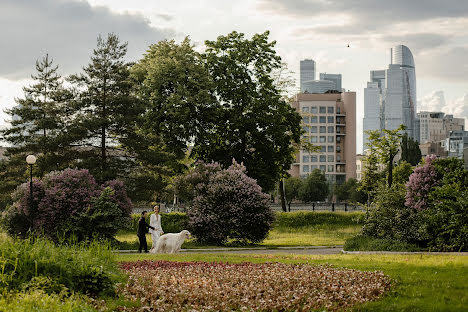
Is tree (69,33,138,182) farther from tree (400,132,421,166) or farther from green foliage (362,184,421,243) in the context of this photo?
tree (400,132,421,166)

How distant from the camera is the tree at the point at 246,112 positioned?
138ft

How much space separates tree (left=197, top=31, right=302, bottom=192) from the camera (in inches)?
1654

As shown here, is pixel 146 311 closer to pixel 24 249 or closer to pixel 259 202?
pixel 24 249

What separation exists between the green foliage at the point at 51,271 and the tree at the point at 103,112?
73.8 feet

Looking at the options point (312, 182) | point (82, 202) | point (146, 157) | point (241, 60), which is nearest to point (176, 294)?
point (82, 202)

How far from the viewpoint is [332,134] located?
160m

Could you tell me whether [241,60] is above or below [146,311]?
above

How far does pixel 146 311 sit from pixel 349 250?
50.8 ft

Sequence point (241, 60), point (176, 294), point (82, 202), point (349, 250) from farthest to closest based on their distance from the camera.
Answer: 1. point (241, 60)
2. point (82, 202)
3. point (349, 250)
4. point (176, 294)

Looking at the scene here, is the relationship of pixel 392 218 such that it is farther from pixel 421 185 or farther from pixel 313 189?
pixel 313 189

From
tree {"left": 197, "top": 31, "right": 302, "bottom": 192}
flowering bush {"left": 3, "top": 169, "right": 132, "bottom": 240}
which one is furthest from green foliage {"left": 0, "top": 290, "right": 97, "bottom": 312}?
tree {"left": 197, "top": 31, "right": 302, "bottom": 192}

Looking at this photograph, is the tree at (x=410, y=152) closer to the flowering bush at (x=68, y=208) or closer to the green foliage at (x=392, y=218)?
the green foliage at (x=392, y=218)

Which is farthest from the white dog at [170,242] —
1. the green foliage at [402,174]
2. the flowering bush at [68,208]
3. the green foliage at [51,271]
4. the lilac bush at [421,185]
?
the green foliage at [402,174]

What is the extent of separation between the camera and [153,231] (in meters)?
24.7
